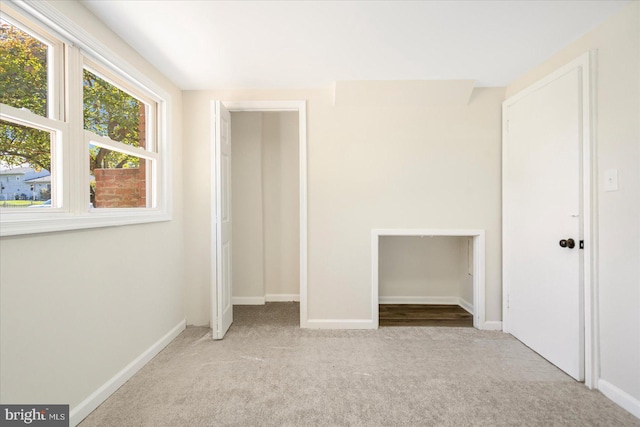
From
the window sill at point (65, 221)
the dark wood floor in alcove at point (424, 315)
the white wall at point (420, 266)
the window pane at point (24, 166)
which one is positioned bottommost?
the dark wood floor in alcove at point (424, 315)

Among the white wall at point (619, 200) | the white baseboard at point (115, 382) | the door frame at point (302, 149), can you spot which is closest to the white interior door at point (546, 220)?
the white wall at point (619, 200)

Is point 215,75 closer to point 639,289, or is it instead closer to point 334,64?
point 334,64

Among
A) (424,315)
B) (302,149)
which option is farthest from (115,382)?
(424,315)

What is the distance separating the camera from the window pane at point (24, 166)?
4.54 feet

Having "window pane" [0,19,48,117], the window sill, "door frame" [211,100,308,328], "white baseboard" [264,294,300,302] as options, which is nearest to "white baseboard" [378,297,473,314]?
"white baseboard" [264,294,300,302]

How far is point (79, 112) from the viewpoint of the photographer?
173cm

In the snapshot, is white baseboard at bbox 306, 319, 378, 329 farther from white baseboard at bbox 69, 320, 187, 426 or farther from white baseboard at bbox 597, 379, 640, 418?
white baseboard at bbox 597, 379, 640, 418

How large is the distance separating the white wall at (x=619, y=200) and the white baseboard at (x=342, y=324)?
1701 millimetres

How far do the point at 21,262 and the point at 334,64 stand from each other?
93.3 inches

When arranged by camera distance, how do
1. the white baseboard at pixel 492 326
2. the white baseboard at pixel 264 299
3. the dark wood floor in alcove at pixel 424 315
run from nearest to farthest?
the white baseboard at pixel 492 326 → the dark wood floor in alcove at pixel 424 315 → the white baseboard at pixel 264 299

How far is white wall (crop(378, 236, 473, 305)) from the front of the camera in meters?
3.66

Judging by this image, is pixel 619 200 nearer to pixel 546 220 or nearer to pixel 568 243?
pixel 568 243

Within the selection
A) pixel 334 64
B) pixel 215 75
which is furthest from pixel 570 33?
pixel 215 75

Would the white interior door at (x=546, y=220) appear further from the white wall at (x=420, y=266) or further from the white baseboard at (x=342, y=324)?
the white baseboard at (x=342, y=324)
